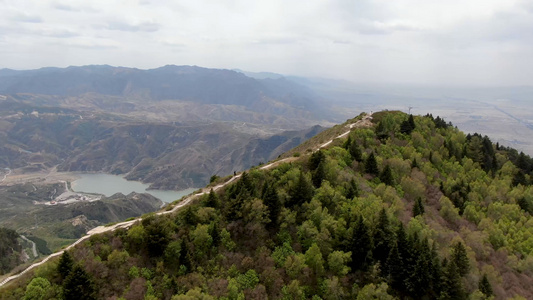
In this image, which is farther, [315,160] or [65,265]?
[315,160]

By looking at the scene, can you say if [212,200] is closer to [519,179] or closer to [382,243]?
[382,243]

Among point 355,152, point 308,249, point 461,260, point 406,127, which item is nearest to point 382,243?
point 308,249

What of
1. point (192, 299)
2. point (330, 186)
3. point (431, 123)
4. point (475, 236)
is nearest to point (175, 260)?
point (192, 299)

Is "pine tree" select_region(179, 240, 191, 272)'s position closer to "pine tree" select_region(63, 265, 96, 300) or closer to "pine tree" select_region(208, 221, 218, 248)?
"pine tree" select_region(208, 221, 218, 248)

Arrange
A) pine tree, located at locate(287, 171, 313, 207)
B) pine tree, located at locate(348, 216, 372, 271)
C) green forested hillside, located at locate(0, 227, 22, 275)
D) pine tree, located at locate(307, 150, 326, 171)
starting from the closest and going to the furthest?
pine tree, located at locate(348, 216, 372, 271) → pine tree, located at locate(287, 171, 313, 207) → pine tree, located at locate(307, 150, 326, 171) → green forested hillside, located at locate(0, 227, 22, 275)

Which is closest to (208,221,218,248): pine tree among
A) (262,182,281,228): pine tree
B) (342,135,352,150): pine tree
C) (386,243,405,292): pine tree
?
(262,182,281,228): pine tree

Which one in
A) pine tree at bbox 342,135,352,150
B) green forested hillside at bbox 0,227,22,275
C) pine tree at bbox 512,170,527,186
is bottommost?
green forested hillside at bbox 0,227,22,275
